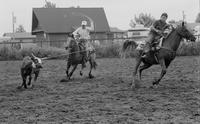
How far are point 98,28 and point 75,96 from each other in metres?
37.3

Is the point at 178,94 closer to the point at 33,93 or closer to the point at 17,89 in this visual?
the point at 33,93

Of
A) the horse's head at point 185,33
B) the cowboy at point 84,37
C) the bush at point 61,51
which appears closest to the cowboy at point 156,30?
the horse's head at point 185,33

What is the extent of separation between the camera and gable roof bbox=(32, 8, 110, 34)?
149 ft

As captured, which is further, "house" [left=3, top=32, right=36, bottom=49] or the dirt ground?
"house" [left=3, top=32, right=36, bottom=49]

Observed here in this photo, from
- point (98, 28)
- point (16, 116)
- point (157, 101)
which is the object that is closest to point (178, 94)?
point (157, 101)

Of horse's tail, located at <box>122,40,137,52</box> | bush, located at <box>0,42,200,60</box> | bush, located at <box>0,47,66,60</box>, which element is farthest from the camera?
bush, located at <box>0,47,66,60</box>

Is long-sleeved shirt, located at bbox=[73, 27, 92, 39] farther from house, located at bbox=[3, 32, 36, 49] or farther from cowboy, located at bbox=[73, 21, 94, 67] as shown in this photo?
house, located at bbox=[3, 32, 36, 49]

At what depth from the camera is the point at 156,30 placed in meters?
11.1

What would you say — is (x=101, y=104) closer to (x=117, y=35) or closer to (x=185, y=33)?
(x=185, y=33)

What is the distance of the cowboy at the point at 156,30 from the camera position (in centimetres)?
1120

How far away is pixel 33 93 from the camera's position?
10359 millimetres

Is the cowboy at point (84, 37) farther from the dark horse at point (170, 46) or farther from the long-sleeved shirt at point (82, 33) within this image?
the dark horse at point (170, 46)

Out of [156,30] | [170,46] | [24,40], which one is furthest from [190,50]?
[24,40]

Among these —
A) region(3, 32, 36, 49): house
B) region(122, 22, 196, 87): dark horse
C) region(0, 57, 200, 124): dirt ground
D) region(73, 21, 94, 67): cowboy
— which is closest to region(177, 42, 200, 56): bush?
region(3, 32, 36, 49): house
